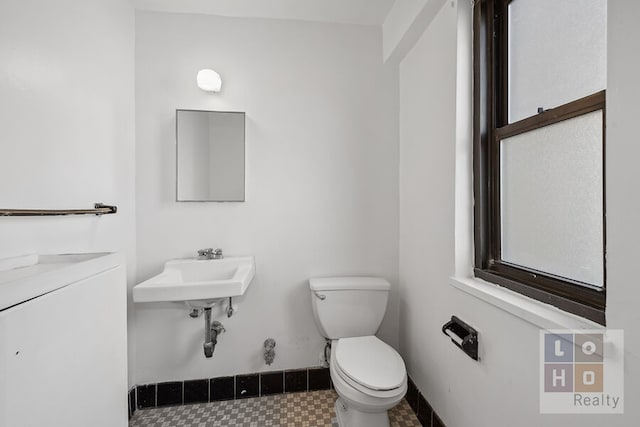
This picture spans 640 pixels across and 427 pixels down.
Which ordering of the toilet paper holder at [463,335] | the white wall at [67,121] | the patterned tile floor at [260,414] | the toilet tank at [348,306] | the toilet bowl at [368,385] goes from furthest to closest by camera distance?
the toilet tank at [348,306] → the patterned tile floor at [260,414] → the toilet bowl at [368,385] → the toilet paper holder at [463,335] → the white wall at [67,121]

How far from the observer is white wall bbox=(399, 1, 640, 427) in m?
0.63

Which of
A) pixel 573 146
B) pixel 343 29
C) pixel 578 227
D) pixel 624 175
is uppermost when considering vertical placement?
pixel 343 29

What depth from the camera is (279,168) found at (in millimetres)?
1815

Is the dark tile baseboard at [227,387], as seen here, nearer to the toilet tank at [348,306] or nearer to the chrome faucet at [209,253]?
the toilet tank at [348,306]

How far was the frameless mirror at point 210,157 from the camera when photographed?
68.3 inches

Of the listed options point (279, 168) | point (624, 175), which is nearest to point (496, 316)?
point (624, 175)

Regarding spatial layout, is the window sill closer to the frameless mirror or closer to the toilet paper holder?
the toilet paper holder

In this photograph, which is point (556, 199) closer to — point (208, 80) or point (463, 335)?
point (463, 335)

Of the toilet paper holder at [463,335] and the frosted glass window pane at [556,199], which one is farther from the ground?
the frosted glass window pane at [556,199]

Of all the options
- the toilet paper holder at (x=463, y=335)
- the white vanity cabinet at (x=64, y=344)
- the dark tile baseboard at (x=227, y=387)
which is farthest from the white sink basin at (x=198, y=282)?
the toilet paper holder at (x=463, y=335)

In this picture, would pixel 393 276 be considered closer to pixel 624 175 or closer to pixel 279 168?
pixel 279 168

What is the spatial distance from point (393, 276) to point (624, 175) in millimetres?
1401

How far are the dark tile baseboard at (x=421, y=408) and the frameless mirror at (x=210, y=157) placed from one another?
154 cm

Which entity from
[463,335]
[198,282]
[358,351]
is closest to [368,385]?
[358,351]
